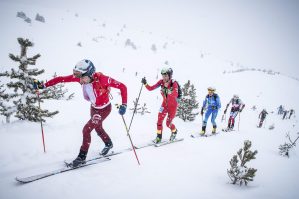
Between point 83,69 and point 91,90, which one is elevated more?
point 83,69

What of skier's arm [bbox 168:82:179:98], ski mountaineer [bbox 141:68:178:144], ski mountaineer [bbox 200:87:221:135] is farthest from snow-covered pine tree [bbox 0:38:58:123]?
ski mountaineer [bbox 200:87:221:135]

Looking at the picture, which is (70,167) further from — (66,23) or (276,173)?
(66,23)

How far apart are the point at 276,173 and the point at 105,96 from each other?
547cm

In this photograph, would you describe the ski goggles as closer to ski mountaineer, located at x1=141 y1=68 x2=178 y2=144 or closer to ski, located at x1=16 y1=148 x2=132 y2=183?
ski, located at x1=16 y1=148 x2=132 y2=183

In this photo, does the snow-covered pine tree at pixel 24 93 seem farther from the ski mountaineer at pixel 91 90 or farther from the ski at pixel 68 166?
the ski at pixel 68 166

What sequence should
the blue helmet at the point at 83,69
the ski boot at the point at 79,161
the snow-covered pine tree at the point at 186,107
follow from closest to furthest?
the blue helmet at the point at 83,69 → the ski boot at the point at 79,161 → the snow-covered pine tree at the point at 186,107

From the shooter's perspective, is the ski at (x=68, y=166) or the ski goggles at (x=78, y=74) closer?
the ski at (x=68, y=166)

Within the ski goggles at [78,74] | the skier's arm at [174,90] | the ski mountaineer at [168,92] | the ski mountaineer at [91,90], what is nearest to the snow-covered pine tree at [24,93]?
the ski mountaineer at [91,90]

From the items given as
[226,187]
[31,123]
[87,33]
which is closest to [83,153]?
[31,123]

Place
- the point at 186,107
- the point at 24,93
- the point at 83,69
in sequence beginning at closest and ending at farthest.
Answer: the point at 83,69 < the point at 24,93 < the point at 186,107

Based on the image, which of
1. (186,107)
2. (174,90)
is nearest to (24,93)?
(174,90)

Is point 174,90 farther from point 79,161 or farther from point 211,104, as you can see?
point 79,161

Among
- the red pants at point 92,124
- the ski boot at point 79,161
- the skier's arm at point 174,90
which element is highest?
the skier's arm at point 174,90

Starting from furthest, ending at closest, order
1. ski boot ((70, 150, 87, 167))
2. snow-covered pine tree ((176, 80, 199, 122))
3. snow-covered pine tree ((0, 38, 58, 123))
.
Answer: snow-covered pine tree ((176, 80, 199, 122)), snow-covered pine tree ((0, 38, 58, 123)), ski boot ((70, 150, 87, 167))
